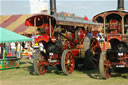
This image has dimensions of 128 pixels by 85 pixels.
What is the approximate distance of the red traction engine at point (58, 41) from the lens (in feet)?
30.6

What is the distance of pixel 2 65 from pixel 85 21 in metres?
4.69

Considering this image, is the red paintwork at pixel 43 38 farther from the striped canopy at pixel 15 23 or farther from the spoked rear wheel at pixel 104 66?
the striped canopy at pixel 15 23

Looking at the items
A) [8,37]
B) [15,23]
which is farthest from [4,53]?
[15,23]

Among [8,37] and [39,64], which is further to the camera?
[8,37]

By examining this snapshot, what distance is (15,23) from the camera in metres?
29.5

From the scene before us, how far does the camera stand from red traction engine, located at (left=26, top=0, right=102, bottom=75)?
367 inches

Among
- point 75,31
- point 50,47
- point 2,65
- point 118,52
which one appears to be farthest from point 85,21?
point 2,65

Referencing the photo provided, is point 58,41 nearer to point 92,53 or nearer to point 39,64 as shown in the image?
point 39,64

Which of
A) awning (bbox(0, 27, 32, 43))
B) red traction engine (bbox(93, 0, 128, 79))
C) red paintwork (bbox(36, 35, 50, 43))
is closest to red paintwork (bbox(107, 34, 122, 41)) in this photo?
red traction engine (bbox(93, 0, 128, 79))

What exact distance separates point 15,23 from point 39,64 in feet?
69.0

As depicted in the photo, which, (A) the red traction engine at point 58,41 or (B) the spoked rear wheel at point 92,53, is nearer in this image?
(A) the red traction engine at point 58,41

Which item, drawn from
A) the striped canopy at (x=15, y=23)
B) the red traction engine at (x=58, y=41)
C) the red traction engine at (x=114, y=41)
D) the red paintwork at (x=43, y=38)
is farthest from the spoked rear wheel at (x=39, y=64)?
the striped canopy at (x=15, y=23)

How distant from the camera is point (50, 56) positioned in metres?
9.66

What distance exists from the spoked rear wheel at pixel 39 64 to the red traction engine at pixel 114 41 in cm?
268
